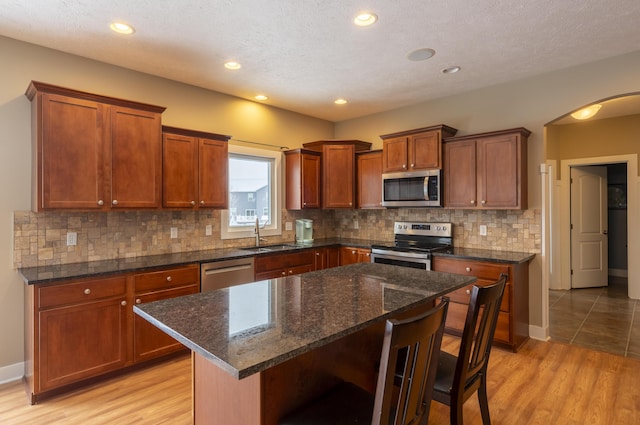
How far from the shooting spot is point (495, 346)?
3486mm

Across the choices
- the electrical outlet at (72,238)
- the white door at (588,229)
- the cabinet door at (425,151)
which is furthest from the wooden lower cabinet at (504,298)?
the electrical outlet at (72,238)

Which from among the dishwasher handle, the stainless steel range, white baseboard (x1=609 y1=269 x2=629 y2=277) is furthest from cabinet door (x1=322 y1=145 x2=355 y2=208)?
white baseboard (x1=609 y1=269 x2=629 y2=277)

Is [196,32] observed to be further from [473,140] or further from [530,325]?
[530,325]

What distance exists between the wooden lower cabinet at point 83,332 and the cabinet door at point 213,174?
3.17ft

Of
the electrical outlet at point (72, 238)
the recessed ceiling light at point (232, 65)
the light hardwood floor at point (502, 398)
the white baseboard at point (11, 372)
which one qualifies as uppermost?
the recessed ceiling light at point (232, 65)

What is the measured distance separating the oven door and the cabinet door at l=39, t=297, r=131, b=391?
8.81 ft

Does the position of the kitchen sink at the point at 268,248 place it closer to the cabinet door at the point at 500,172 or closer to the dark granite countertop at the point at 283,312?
the dark granite countertop at the point at 283,312

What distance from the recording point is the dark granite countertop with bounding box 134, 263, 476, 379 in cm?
117

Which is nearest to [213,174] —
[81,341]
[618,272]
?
[81,341]

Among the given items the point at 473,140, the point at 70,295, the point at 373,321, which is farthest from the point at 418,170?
the point at 70,295

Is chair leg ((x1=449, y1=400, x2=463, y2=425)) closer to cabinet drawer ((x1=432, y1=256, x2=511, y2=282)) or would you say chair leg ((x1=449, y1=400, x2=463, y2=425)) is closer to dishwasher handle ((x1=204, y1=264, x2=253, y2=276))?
cabinet drawer ((x1=432, y1=256, x2=511, y2=282))

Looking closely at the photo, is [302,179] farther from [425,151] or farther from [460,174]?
[460,174]

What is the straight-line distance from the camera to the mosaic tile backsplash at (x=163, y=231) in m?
2.94

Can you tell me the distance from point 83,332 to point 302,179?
9.62 feet
